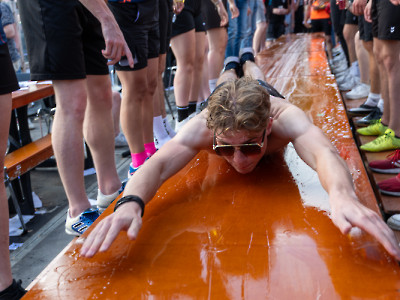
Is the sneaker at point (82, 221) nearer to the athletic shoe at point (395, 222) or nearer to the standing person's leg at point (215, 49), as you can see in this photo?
the athletic shoe at point (395, 222)

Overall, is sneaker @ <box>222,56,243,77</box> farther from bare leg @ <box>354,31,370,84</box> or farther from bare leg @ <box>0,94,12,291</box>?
bare leg @ <box>0,94,12,291</box>

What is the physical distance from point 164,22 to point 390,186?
1.88 meters

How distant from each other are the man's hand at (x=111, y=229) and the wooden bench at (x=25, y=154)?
1548 millimetres

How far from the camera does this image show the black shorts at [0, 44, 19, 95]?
160 centimetres

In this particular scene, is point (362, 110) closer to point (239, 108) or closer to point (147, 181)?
point (239, 108)

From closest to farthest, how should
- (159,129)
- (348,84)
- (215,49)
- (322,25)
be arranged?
(159,129)
(215,49)
(348,84)
(322,25)

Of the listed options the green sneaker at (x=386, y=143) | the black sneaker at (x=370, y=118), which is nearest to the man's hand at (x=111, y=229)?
the green sneaker at (x=386, y=143)

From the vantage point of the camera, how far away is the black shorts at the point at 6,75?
5.26 feet

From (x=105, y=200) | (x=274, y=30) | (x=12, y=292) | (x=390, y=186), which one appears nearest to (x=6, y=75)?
(x=12, y=292)

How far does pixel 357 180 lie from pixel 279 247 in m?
0.60

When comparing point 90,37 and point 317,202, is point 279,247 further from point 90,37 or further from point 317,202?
point 90,37

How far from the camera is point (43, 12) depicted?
190 centimetres

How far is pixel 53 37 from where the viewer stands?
6.30 feet

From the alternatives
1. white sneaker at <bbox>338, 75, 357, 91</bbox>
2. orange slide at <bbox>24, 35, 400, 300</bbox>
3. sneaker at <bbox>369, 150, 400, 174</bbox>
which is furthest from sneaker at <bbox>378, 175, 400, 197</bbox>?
white sneaker at <bbox>338, 75, 357, 91</bbox>
